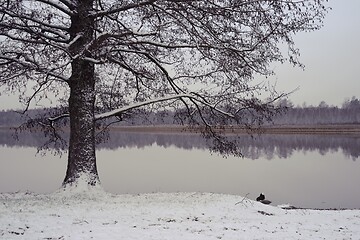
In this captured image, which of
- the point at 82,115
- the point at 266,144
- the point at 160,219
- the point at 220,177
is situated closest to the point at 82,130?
the point at 82,115

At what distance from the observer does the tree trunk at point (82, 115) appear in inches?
402

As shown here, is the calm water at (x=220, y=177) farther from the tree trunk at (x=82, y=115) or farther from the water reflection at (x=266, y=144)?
the tree trunk at (x=82, y=115)

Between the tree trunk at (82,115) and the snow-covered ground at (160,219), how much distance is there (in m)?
0.54

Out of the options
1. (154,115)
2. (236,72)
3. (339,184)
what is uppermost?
(236,72)

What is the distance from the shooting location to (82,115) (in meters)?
10.5

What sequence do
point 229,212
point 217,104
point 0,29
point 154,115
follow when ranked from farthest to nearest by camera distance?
1. point 154,115
2. point 217,104
3. point 0,29
4. point 229,212

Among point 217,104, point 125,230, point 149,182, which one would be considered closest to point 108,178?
point 149,182

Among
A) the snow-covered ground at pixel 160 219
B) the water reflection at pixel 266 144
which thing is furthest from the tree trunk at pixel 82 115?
the water reflection at pixel 266 144

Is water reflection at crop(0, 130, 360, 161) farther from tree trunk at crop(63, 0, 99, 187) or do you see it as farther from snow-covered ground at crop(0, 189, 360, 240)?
snow-covered ground at crop(0, 189, 360, 240)

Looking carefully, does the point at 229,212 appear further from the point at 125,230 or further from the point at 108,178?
the point at 108,178

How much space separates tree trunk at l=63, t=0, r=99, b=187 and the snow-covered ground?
54cm

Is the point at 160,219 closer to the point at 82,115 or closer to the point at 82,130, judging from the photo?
the point at 82,130

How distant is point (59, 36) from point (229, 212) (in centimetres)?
568

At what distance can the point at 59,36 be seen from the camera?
10758 millimetres
